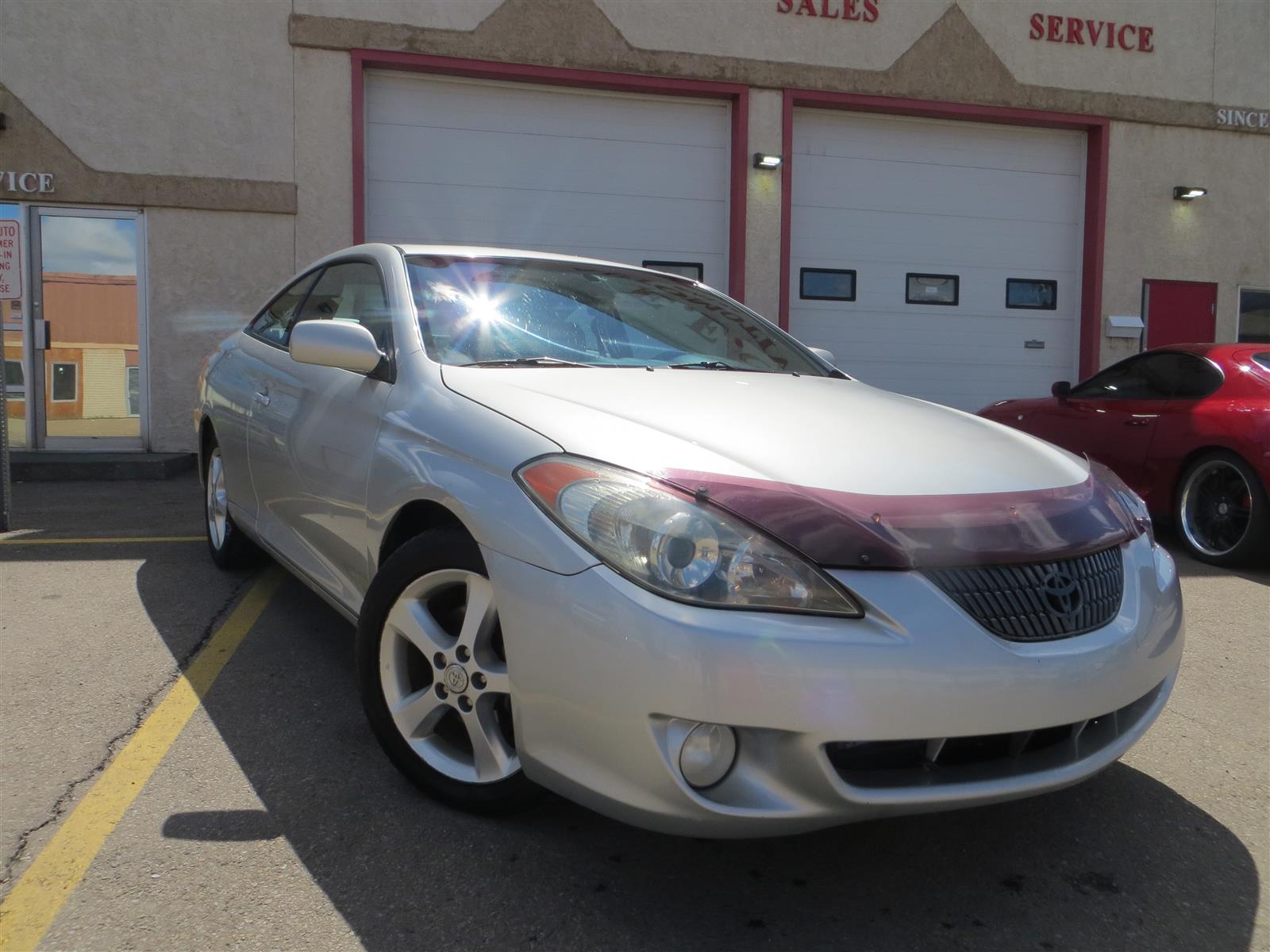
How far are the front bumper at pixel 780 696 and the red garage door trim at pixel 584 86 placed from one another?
343 inches

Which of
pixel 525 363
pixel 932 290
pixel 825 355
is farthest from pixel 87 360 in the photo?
pixel 932 290

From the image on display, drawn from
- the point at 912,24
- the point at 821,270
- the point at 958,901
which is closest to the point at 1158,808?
the point at 958,901

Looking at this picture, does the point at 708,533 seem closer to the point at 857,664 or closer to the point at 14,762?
the point at 857,664

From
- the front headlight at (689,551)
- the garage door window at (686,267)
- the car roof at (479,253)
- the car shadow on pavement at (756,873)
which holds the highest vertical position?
the garage door window at (686,267)

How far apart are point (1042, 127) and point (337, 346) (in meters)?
10.9

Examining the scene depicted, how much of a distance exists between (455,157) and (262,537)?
7.32 meters

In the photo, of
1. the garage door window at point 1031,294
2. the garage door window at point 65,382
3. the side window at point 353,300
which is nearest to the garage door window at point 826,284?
the garage door window at point 1031,294

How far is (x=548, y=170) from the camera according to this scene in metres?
10.3

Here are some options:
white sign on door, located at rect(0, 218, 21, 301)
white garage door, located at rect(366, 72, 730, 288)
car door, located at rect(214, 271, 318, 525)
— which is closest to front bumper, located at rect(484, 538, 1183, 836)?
car door, located at rect(214, 271, 318, 525)

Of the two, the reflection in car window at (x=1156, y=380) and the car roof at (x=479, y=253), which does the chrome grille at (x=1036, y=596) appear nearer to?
the car roof at (x=479, y=253)

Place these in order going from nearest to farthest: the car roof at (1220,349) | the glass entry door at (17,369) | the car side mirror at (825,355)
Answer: the car side mirror at (825,355) < the car roof at (1220,349) < the glass entry door at (17,369)

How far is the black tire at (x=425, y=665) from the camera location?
217 centimetres

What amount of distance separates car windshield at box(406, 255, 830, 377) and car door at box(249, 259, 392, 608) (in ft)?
0.59

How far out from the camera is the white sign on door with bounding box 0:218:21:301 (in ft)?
19.5
